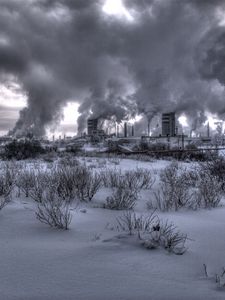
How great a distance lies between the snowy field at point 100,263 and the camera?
1896mm

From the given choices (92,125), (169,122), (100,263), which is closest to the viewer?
(100,263)

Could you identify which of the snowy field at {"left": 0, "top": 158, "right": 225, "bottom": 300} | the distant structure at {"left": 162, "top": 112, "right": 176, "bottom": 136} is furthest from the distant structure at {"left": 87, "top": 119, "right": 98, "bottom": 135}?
the snowy field at {"left": 0, "top": 158, "right": 225, "bottom": 300}

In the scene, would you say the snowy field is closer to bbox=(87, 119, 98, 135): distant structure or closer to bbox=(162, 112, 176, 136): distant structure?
bbox=(162, 112, 176, 136): distant structure

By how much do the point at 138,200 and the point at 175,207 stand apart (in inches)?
34.0

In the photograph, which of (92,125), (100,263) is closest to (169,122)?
(92,125)

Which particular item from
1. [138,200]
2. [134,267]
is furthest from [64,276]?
[138,200]

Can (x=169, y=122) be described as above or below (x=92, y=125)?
below

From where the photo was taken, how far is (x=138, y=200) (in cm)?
510

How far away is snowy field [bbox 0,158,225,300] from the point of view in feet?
6.22

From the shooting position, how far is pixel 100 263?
7.68ft

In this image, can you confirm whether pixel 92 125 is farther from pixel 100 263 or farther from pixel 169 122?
pixel 100 263

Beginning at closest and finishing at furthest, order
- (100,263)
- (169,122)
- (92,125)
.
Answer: (100,263) < (169,122) < (92,125)

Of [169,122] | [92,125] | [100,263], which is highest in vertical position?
[92,125]

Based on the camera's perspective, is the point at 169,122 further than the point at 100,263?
Yes
